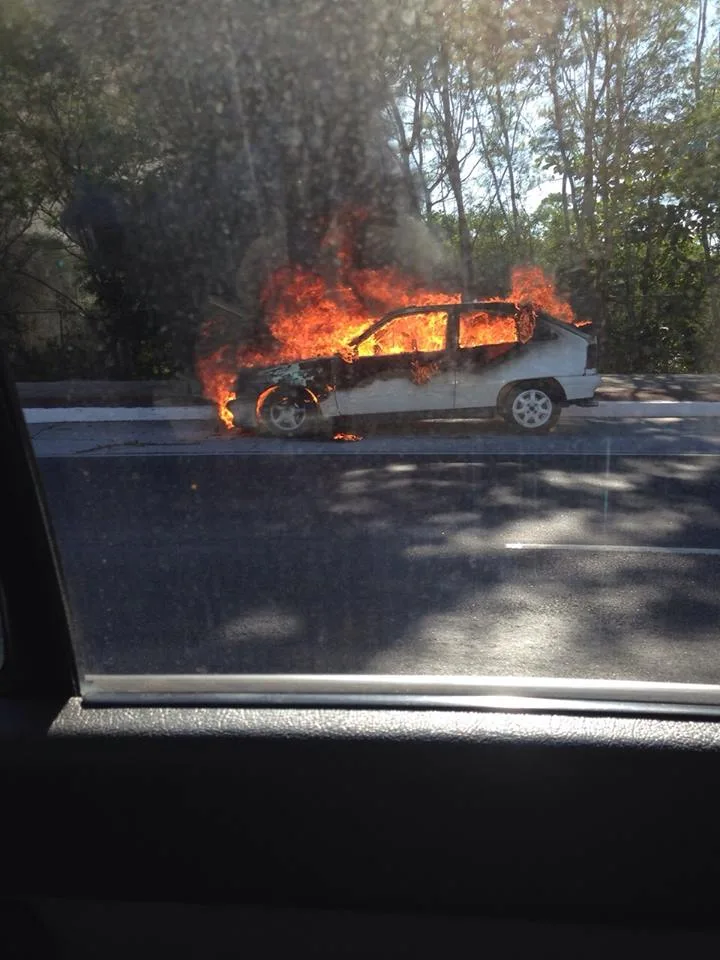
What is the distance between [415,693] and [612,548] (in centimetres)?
495

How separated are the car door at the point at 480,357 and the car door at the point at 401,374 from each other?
5.5 inches

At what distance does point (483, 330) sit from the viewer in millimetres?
13586

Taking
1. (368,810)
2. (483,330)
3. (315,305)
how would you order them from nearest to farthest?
1. (368,810)
2. (483,330)
3. (315,305)

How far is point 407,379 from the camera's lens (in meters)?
13.5

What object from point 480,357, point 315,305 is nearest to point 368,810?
point 480,357

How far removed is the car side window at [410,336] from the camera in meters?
13.6

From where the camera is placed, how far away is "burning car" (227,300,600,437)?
44.1 ft

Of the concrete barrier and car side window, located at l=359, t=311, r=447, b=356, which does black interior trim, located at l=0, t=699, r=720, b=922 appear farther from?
the concrete barrier

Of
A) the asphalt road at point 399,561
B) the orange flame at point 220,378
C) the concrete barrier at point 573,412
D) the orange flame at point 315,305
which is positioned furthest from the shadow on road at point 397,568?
the orange flame at point 315,305

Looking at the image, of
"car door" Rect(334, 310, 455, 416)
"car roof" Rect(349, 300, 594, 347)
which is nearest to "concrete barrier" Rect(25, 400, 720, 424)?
"car roof" Rect(349, 300, 594, 347)

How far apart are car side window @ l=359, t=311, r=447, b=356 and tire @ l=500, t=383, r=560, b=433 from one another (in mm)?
1063

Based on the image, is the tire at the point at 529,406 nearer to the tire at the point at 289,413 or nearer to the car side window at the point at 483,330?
the car side window at the point at 483,330

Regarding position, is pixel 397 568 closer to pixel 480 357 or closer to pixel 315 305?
pixel 480 357

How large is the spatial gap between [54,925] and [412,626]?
3332mm
